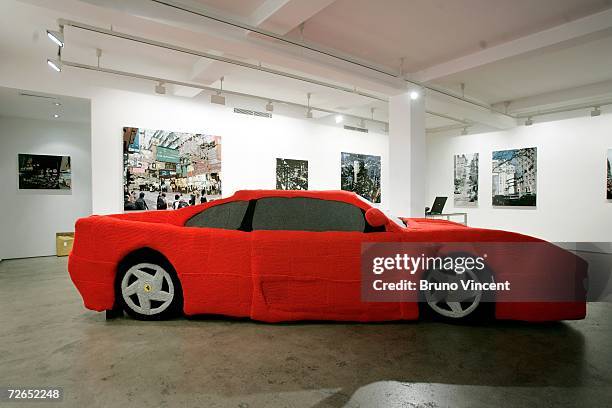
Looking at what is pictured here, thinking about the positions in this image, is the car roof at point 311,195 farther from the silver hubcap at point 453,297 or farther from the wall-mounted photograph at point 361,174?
the wall-mounted photograph at point 361,174

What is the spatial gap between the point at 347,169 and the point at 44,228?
6704mm

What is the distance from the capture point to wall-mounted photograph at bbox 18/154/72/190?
6809 mm

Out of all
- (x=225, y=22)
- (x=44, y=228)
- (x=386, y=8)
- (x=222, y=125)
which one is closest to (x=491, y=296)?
(x=386, y=8)

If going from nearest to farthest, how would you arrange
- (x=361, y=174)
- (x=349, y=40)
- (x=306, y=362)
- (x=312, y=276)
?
(x=306, y=362) < (x=312, y=276) < (x=349, y=40) < (x=361, y=174)

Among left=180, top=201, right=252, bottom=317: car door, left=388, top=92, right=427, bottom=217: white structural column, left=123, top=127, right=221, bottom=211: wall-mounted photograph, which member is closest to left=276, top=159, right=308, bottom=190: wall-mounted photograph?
left=123, top=127, right=221, bottom=211: wall-mounted photograph

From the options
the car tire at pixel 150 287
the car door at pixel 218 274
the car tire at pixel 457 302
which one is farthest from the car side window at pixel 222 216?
the car tire at pixel 457 302

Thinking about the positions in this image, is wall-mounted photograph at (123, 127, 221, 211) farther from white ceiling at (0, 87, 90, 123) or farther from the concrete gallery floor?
the concrete gallery floor

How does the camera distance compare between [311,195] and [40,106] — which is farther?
[40,106]

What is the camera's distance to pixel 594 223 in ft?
25.5

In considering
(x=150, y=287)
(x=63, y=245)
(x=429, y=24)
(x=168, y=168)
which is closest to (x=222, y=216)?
(x=150, y=287)

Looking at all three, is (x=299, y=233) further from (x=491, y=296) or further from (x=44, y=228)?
(x=44, y=228)

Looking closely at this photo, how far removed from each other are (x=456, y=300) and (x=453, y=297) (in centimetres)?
3

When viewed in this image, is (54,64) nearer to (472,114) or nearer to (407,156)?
(407,156)

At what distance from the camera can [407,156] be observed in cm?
634
